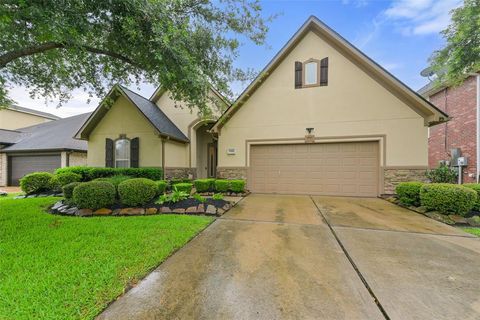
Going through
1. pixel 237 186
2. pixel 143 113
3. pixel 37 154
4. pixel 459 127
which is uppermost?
pixel 143 113

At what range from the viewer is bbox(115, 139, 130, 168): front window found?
1173 cm

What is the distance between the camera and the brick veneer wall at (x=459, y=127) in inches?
420

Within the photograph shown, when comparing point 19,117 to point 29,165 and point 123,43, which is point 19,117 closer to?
point 29,165

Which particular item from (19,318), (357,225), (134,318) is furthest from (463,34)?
(19,318)

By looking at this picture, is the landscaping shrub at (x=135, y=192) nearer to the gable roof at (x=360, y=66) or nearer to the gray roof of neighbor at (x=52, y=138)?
the gable roof at (x=360, y=66)

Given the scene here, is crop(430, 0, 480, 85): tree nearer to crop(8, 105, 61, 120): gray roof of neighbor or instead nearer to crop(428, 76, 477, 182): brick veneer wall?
crop(428, 76, 477, 182): brick veneer wall

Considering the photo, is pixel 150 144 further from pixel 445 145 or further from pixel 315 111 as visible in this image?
pixel 445 145

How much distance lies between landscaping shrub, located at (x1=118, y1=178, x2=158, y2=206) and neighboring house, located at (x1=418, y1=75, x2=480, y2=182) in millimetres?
12300

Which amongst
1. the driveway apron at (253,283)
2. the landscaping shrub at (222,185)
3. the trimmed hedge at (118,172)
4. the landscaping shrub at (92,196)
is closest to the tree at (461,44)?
the driveway apron at (253,283)

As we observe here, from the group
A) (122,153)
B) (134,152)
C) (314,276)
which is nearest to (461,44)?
(314,276)

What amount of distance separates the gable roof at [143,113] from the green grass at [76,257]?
6201mm

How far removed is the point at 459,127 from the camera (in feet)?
38.2

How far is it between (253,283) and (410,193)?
6839 millimetres

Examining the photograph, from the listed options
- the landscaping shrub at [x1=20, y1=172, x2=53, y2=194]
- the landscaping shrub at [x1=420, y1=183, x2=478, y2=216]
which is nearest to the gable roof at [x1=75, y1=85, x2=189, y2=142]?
the landscaping shrub at [x1=20, y1=172, x2=53, y2=194]
